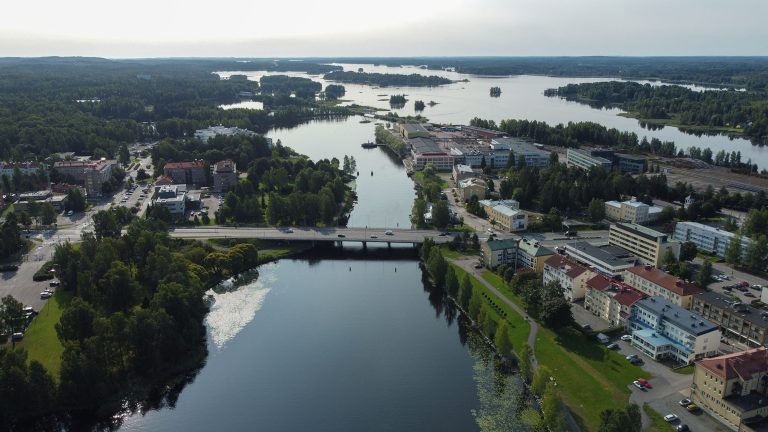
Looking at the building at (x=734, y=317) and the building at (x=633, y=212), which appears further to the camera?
the building at (x=633, y=212)

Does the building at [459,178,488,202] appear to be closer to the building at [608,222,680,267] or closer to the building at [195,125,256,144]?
the building at [608,222,680,267]

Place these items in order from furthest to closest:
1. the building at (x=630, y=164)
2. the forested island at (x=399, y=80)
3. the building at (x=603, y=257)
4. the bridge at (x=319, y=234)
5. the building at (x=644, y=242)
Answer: the forested island at (x=399, y=80) → the building at (x=630, y=164) → the bridge at (x=319, y=234) → the building at (x=644, y=242) → the building at (x=603, y=257)

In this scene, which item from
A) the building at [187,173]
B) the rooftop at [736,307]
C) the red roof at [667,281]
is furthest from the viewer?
the building at [187,173]

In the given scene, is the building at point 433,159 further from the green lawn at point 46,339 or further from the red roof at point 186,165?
the green lawn at point 46,339

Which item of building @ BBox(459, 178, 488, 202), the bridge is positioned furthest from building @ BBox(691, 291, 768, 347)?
building @ BBox(459, 178, 488, 202)

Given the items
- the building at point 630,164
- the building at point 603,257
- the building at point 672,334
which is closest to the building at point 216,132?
the building at point 630,164

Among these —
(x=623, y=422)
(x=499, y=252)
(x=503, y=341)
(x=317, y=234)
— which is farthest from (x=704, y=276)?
(x=317, y=234)
